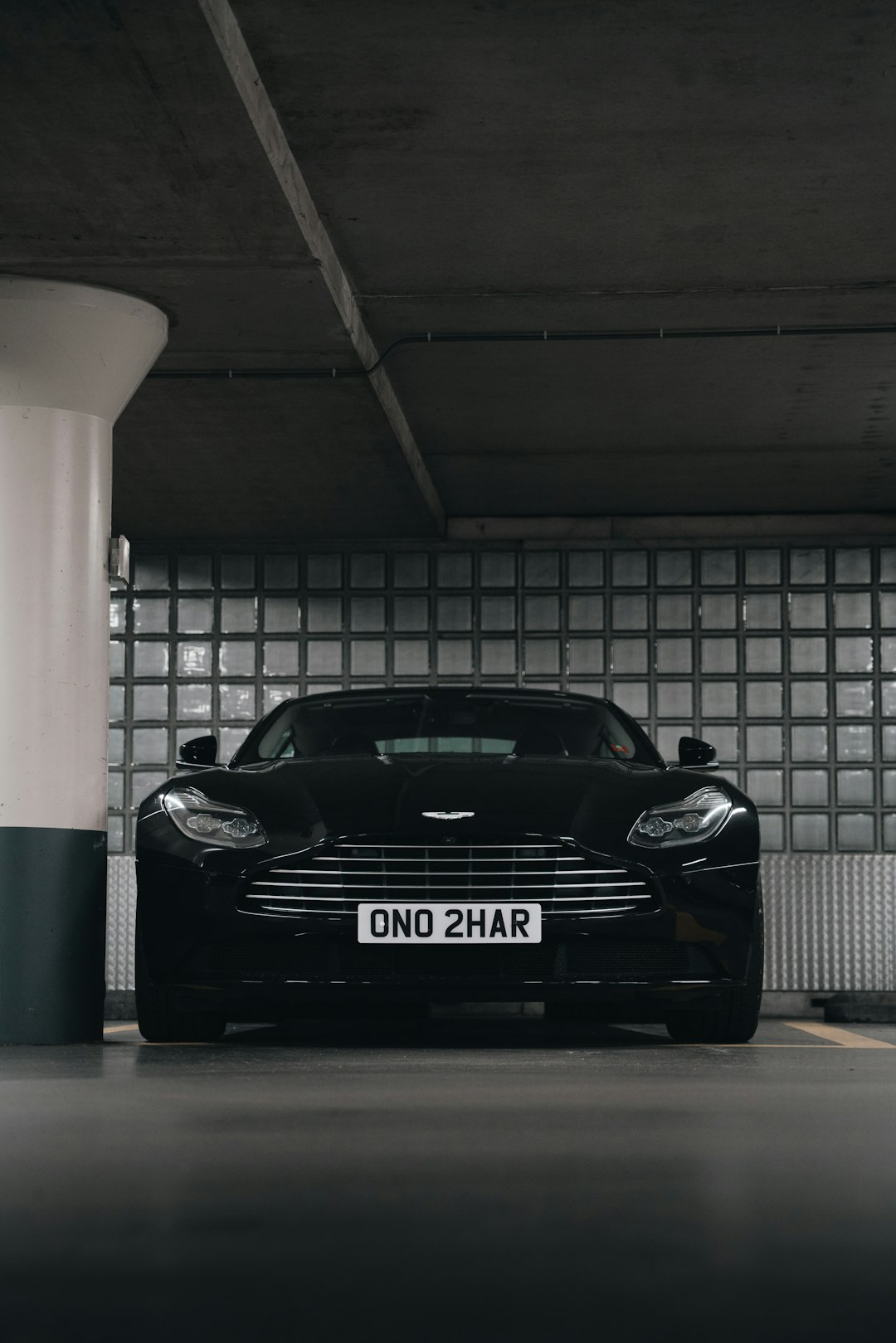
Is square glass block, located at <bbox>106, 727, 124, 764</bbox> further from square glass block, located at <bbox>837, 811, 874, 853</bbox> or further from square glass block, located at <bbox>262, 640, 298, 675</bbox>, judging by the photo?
square glass block, located at <bbox>837, 811, 874, 853</bbox>

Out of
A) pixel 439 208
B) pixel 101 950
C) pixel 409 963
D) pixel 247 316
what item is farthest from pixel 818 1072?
pixel 247 316

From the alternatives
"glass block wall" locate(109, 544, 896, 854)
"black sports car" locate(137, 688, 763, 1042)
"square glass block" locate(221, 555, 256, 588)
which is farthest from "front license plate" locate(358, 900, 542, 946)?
"square glass block" locate(221, 555, 256, 588)

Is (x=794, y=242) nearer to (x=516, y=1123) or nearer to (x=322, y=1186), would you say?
(x=516, y=1123)

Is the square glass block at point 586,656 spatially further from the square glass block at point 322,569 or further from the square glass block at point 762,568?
the square glass block at point 322,569

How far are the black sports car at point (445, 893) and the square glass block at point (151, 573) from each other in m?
6.98

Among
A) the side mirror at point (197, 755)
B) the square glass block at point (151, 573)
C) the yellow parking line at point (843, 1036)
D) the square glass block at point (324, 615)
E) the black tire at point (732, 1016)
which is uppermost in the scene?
the square glass block at point (151, 573)

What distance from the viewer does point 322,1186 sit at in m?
2.18

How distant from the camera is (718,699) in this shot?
11578mm

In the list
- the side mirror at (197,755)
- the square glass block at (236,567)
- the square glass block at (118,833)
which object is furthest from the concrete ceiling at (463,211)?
the square glass block at (118,833)

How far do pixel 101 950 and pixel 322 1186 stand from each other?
374 cm

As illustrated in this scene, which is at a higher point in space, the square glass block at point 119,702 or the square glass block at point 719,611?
the square glass block at point 719,611

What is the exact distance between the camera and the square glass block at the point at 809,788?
11.5 metres

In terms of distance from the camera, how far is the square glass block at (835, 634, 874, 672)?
1155 cm

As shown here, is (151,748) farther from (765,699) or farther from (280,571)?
(765,699)
